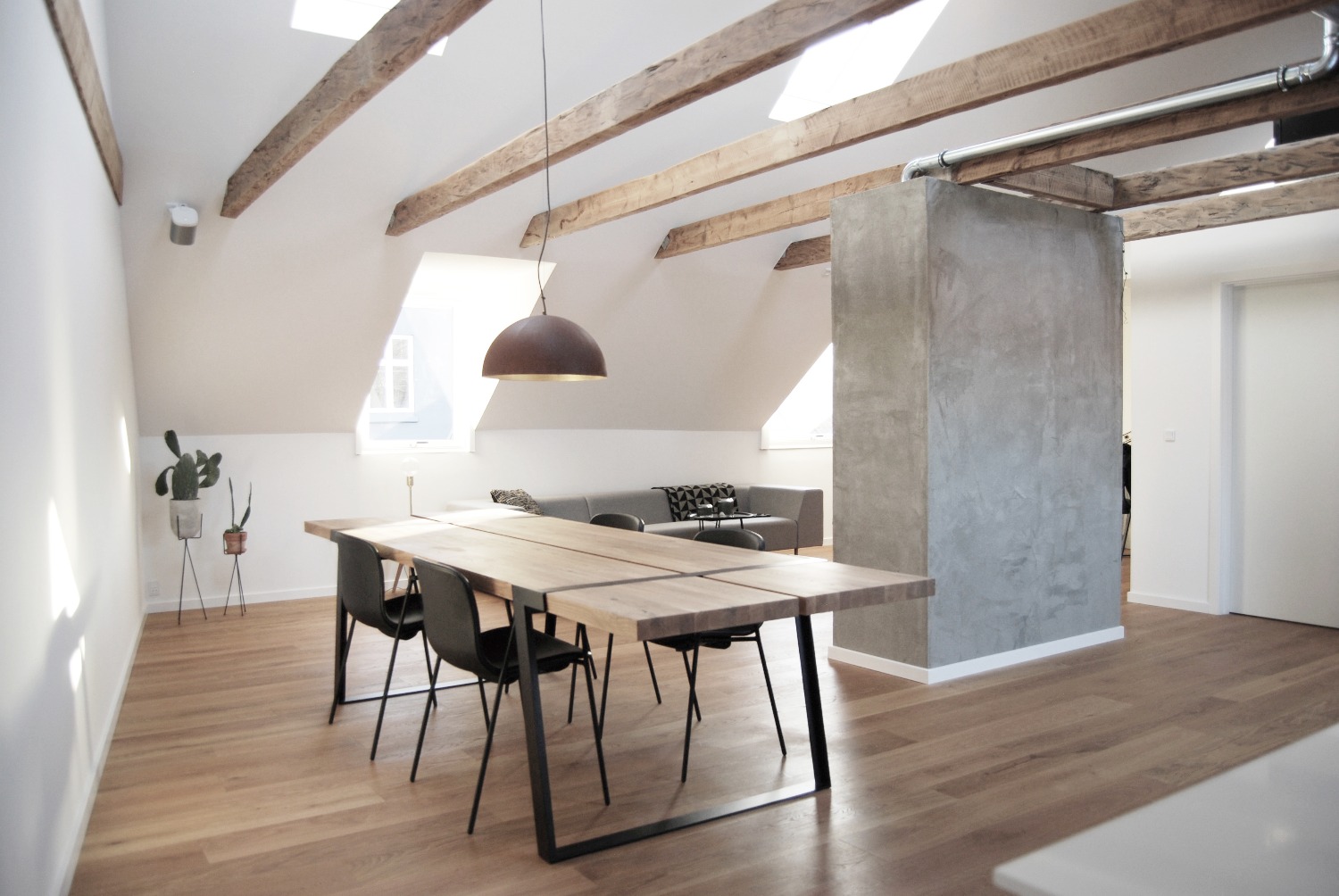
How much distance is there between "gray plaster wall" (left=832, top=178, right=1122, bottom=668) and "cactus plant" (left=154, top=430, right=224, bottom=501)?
402cm

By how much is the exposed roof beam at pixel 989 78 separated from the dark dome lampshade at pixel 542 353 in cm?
141

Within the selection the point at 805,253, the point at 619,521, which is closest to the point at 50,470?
the point at 619,521

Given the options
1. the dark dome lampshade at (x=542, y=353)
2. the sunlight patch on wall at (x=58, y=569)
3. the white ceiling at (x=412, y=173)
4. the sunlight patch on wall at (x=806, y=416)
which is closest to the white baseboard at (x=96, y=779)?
the sunlight patch on wall at (x=58, y=569)

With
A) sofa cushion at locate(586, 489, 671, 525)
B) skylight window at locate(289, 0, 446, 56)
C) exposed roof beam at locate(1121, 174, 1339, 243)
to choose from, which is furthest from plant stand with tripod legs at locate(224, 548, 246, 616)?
exposed roof beam at locate(1121, 174, 1339, 243)

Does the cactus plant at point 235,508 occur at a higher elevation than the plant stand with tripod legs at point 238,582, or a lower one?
higher

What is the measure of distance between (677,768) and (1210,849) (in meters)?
2.83

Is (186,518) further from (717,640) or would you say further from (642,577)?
(642,577)

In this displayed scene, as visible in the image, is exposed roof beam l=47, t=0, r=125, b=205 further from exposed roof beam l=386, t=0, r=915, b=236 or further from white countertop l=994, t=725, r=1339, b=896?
white countertop l=994, t=725, r=1339, b=896

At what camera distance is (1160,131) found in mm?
4090

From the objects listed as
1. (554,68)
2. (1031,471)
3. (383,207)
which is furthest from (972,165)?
(383,207)

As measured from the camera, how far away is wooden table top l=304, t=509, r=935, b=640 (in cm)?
272

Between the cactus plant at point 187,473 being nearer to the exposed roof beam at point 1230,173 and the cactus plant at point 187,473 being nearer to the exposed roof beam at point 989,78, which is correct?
the exposed roof beam at point 989,78

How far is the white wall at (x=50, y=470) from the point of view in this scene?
2268 millimetres

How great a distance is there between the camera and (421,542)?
418cm
